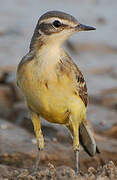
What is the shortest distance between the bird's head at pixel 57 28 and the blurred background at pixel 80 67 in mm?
2260

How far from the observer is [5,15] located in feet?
51.7

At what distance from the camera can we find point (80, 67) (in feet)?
44.7

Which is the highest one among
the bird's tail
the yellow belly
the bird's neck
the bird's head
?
the bird's head

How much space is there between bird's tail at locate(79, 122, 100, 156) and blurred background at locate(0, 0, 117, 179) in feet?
1.89

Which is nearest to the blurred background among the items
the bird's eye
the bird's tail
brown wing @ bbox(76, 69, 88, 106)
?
the bird's tail

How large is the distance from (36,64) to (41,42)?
277 millimetres

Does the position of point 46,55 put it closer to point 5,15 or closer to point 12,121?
point 12,121

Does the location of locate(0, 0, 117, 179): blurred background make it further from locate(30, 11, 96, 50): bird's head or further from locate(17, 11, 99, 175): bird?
locate(30, 11, 96, 50): bird's head

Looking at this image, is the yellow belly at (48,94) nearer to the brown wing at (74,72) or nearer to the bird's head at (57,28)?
the brown wing at (74,72)

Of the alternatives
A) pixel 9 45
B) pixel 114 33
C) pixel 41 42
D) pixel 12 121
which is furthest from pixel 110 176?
pixel 114 33

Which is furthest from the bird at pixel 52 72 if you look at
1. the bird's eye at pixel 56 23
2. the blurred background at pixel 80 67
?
the blurred background at pixel 80 67

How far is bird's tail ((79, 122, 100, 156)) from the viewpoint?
8.30 metres

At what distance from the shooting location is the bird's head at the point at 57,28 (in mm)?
→ 7195

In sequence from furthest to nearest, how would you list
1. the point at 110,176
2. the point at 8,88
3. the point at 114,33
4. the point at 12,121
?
1. the point at 114,33
2. the point at 8,88
3. the point at 12,121
4. the point at 110,176
